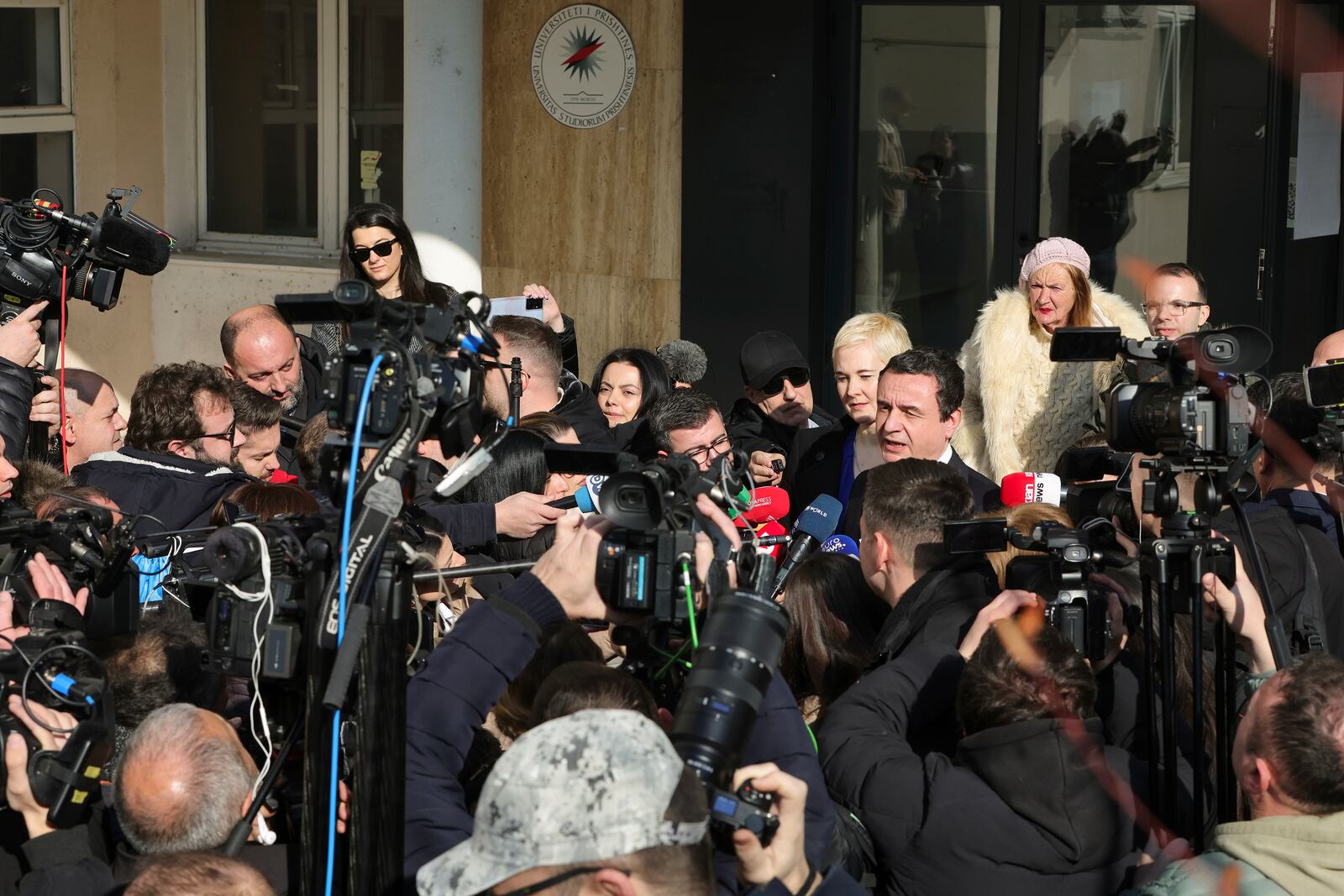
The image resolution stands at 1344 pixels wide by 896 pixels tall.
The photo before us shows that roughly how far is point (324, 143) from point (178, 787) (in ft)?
25.1

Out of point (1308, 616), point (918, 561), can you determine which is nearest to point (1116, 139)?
point (1308, 616)

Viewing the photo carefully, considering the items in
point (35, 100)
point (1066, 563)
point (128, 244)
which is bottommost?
point (1066, 563)

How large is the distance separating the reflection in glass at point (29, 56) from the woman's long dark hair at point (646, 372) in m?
4.54

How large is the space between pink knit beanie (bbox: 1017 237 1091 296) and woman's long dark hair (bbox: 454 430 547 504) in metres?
2.26

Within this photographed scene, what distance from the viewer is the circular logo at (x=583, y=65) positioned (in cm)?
866

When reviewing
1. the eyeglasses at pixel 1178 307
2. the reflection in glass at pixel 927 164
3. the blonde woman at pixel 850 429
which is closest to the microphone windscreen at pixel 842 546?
the blonde woman at pixel 850 429

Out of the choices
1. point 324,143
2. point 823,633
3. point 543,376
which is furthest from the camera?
point 324,143

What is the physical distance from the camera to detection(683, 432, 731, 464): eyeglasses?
4.75 m

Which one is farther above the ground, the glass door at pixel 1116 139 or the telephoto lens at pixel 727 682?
the glass door at pixel 1116 139

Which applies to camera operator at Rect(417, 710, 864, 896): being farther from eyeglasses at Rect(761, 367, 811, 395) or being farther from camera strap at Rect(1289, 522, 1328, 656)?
eyeglasses at Rect(761, 367, 811, 395)

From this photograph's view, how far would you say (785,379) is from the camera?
6.32 m

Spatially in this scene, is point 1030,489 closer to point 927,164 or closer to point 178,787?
point 178,787

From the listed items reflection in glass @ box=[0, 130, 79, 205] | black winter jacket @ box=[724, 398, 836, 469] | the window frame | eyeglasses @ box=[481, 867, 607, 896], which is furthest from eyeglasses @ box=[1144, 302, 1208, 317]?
reflection in glass @ box=[0, 130, 79, 205]

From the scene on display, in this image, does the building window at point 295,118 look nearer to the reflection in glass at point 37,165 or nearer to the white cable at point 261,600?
the reflection in glass at point 37,165
